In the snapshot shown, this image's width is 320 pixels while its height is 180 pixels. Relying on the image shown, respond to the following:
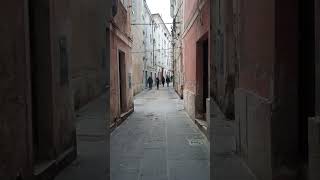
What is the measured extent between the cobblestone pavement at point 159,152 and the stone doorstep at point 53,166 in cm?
68

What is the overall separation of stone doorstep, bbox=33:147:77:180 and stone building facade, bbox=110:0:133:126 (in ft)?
15.2

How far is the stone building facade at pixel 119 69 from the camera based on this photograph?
1227cm

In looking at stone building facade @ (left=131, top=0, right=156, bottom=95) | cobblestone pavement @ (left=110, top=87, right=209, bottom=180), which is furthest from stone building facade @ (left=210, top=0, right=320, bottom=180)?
stone building facade @ (left=131, top=0, right=156, bottom=95)

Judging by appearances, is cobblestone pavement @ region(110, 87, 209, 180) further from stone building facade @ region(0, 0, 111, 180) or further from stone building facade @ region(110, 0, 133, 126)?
stone building facade @ region(0, 0, 111, 180)

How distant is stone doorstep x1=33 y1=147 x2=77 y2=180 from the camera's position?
5.29 meters

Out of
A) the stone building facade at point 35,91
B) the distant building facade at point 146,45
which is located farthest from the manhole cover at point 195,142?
the distant building facade at point 146,45

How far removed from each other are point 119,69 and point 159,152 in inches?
290

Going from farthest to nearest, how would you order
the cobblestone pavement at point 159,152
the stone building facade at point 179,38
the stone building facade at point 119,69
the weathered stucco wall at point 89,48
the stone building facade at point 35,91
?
the stone building facade at point 179,38 < the stone building facade at point 119,69 < the weathered stucco wall at point 89,48 < the cobblestone pavement at point 159,152 < the stone building facade at point 35,91

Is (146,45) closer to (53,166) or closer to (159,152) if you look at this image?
(159,152)

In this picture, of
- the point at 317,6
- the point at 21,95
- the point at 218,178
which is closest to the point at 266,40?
the point at 317,6

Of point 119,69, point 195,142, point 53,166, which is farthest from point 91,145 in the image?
point 119,69

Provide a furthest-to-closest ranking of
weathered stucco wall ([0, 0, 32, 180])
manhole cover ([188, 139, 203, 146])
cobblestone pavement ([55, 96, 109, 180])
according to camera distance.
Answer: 1. manhole cover ([188, 139, 203, 146])
2. cobblestone pavement ([55, 96, 109, 180])
3. weathered stucco wall ([0, 0, 32, 180])

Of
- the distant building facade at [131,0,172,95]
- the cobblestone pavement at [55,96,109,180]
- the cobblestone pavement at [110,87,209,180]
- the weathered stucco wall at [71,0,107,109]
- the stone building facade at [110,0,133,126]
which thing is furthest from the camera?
the distant building facade at [131,0,172,95]

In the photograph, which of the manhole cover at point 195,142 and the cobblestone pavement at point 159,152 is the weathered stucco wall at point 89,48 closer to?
the cobblestone pavement at point 159,152
